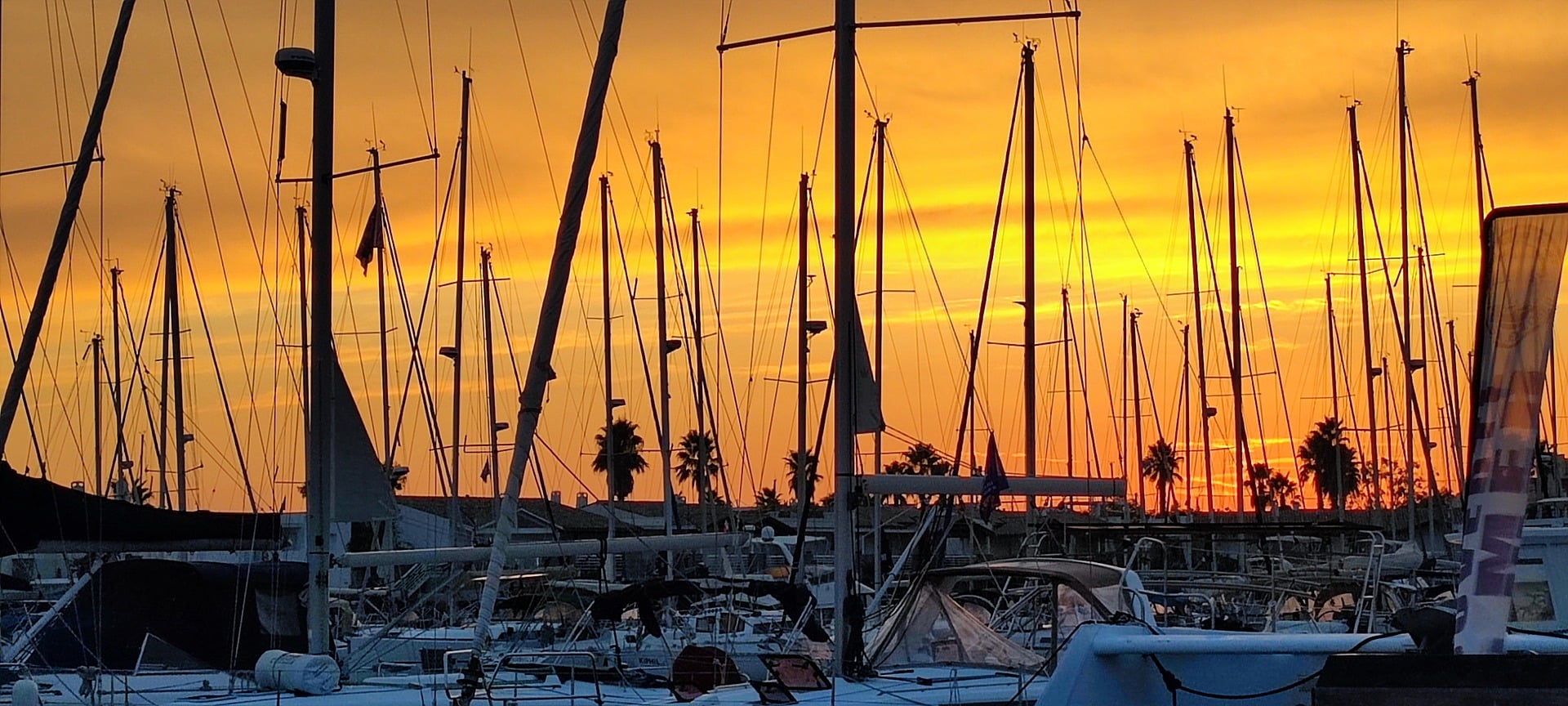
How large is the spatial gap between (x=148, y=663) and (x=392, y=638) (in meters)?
2.73

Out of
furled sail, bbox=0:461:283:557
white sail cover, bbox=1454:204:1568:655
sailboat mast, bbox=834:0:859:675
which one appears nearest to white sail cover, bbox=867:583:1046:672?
sailboat mast, bbox=834:0:859:675

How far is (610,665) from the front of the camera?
19.3 meters

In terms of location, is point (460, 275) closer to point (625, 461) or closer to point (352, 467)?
point (352, 467)

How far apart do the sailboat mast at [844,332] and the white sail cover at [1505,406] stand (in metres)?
7.10

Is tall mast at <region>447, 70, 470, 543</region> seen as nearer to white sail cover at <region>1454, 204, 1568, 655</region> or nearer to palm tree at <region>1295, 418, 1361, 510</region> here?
white sail cover at <region>1454, 204, 1568, 655</region>

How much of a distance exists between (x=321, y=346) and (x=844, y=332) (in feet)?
17.9

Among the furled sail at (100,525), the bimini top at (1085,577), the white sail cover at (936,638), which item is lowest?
the white sail cover at (936,638)

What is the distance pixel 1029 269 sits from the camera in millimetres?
31922

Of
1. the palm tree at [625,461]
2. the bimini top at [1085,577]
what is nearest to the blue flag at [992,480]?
the bimini top at [1085,577]

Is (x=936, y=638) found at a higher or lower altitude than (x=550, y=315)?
lower

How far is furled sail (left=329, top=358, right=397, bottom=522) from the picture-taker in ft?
56.9

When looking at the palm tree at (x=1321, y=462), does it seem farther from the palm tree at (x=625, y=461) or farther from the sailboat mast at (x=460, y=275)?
the sailboat mast at (x=460, y=275)

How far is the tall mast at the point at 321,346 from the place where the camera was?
1652cm

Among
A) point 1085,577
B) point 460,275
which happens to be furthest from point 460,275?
point 1085,577
